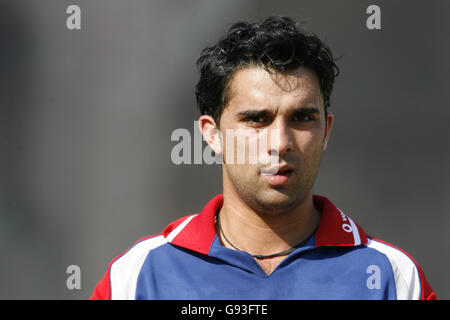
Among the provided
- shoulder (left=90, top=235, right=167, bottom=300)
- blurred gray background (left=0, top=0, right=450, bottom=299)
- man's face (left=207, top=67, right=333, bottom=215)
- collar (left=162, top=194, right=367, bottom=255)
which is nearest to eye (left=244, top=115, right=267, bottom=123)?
man's face (left=207, top=67, right=333, bottom=215)

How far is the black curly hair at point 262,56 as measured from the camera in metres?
2.38

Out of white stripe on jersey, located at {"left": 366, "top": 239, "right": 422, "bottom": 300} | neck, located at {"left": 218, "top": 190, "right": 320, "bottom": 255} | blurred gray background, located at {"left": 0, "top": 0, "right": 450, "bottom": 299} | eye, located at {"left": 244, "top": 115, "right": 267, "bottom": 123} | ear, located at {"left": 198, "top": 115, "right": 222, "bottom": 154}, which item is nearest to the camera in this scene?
white stripe on jersey, located at {"left": 366, "top": 239, "right": 422, "bottom": 300}

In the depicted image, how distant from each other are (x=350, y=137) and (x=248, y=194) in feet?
8.21

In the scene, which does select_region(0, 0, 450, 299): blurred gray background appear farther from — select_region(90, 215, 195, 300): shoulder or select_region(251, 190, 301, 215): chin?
select_region(251, 190, 301, 215): chin

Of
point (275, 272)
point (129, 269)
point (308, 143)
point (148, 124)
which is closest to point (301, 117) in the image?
point (308, 143)

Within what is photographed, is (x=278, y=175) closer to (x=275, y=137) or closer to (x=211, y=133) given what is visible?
(x=275, y=137)

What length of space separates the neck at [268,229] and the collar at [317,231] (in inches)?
3.5

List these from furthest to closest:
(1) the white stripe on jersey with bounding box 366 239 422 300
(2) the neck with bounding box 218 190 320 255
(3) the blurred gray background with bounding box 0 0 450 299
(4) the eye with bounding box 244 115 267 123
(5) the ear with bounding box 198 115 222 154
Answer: (3) the blurred gray background with bounding box 0 0 450 299 < (5) the ear with bounding box 198 115 222 154 < (2) the neck with bounding box 218 190 320 255 < (4) the eye with bounding box 244 115 267 123 < (1) the white stripe on jersey with bounding box 366 239 422 300

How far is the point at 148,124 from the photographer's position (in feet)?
14.9

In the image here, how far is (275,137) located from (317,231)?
0.48m

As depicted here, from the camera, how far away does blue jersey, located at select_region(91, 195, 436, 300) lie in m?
2.20

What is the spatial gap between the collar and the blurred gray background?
6.45 feet

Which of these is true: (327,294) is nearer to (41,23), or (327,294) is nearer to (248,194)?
(248,194)
